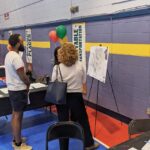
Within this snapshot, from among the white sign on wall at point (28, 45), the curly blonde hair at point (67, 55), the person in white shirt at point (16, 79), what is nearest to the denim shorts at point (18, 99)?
the person in white shirt at point (16, 79)

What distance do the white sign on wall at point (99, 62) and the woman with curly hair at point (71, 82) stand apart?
0.88 metres

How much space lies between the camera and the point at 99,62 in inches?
154

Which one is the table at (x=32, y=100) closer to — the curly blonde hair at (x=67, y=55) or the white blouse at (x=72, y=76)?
the white blouse at (x=72, y=76)

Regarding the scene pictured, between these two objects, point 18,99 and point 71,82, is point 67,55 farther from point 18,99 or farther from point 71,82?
point 18,99

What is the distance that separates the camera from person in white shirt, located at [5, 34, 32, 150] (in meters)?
2.99

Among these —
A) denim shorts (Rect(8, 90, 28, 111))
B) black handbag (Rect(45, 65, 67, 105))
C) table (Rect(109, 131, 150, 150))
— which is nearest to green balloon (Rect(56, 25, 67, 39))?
denim shorts (Rect(8, 90, 28, 111))

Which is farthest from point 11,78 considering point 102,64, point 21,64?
point 102,64

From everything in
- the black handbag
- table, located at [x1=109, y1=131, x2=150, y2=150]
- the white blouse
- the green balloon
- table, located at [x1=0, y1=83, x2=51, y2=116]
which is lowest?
table, located at [x1=0, y1=83, x2=51, y2=116]

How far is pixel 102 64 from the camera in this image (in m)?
3.82

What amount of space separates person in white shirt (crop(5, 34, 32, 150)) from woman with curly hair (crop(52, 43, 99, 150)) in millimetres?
464

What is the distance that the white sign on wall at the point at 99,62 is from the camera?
12.3 feet

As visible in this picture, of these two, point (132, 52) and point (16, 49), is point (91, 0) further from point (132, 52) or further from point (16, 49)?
point (16, 49)

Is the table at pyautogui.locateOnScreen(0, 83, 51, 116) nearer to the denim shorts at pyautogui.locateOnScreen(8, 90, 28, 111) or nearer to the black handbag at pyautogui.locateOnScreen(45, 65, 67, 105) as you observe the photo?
the denim shorts at pyautogui.locateOnScreen(8, 90, 28, 111)

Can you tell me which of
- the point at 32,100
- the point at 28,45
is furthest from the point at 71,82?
the point at 28,45
